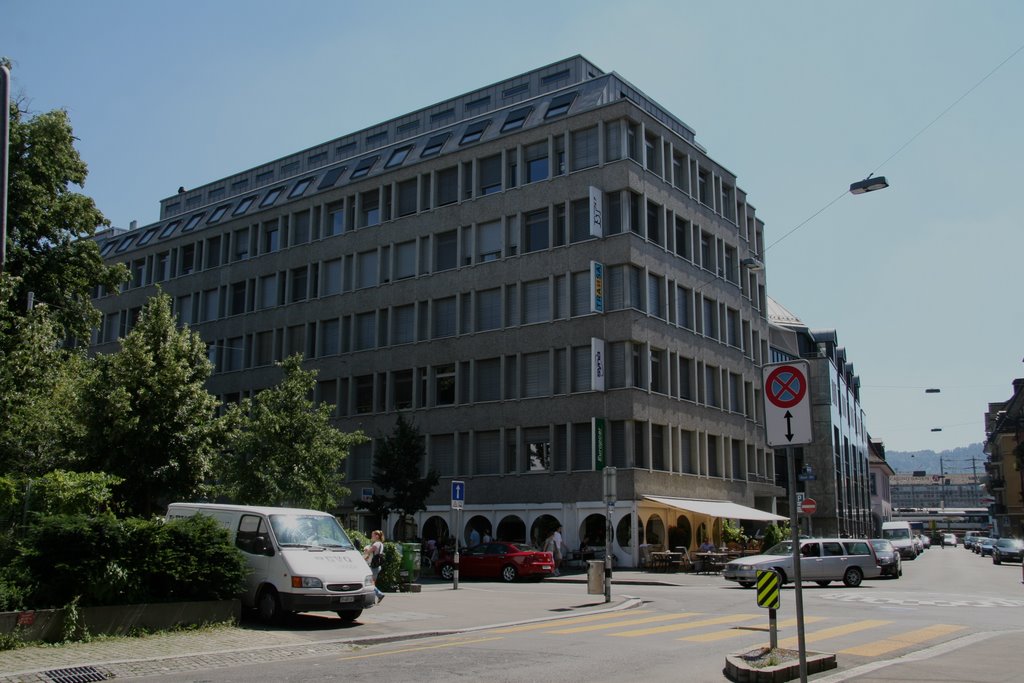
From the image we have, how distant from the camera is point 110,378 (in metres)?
27.0

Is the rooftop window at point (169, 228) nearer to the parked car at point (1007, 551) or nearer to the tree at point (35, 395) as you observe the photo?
the tree at point (35, 395)

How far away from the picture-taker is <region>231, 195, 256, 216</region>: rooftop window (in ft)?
189

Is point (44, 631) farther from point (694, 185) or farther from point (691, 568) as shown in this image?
point (694, 185)

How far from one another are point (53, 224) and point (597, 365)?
68.3 feet

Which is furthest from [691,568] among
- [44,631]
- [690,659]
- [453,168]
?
[44,631]

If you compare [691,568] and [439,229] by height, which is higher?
[439,229]

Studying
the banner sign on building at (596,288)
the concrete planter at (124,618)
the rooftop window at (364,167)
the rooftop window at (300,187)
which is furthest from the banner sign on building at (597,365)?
the concrete planter at (124,618)

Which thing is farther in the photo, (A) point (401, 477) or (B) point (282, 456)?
(A) point (401, 477)

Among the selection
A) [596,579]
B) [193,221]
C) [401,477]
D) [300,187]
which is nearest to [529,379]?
[401,477]

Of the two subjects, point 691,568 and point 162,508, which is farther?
point 691,568

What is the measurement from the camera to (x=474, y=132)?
47.6m

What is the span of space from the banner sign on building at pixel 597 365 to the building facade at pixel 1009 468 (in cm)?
6157

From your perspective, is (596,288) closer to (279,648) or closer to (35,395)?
(35,395)

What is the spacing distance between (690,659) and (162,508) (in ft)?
80.1
